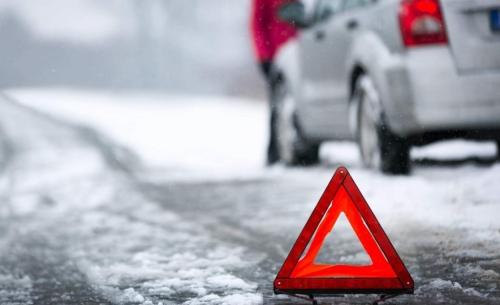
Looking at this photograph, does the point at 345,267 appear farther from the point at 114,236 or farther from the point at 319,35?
the point at 319,35

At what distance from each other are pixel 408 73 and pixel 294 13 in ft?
8.39

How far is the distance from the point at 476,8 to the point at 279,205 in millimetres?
1910

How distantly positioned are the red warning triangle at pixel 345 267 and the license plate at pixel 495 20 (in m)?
3.18

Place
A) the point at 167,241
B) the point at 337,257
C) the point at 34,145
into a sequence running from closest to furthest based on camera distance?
1. the point at 337,257
2. the point at 167,241
3. the point at 34,145

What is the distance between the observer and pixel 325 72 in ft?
26.7

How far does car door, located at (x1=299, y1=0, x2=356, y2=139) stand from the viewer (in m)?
7.77

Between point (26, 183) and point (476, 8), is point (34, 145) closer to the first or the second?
point (26, 183)

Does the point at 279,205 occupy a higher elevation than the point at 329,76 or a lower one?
lower

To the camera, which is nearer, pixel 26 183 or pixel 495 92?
pixel 495 92

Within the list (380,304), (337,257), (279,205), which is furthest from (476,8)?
(380,304)

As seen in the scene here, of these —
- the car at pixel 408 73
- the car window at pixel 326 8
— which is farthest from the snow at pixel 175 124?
the car at pixel 408 73

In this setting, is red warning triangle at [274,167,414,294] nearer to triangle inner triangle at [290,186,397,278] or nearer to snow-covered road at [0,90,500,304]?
triangle inner triangle at [290,186,397,278]

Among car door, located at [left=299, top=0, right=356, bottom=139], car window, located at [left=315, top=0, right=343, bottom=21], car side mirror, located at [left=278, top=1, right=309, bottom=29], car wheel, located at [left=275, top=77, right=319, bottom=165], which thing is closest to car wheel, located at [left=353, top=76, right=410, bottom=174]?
car door, located at [left=299, top=0, right=356, bottom=139]

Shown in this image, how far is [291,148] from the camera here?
31.8 feet
